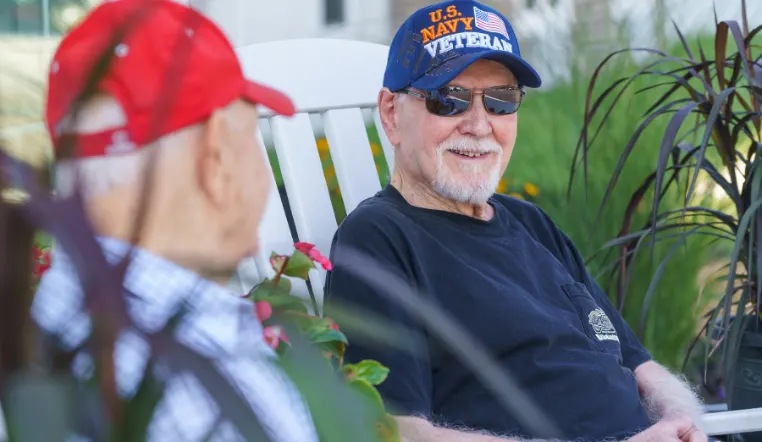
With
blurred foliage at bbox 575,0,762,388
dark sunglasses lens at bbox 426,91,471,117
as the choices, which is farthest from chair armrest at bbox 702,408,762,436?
dark sunglasses lens at bbox 426,91,471,117

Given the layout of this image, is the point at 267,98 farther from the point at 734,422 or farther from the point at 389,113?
the point at 734,422

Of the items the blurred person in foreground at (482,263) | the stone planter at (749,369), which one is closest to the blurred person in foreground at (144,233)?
the blurred person in foreground at (482,263)

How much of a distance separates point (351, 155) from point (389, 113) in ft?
0.57

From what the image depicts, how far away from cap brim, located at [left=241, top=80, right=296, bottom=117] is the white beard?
1.29 metres

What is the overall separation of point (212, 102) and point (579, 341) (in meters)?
1.47

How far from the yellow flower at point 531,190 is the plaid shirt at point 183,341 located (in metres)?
2.86

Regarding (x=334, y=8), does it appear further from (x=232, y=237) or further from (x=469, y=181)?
(x=232, y=237)

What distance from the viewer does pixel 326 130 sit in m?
2.26

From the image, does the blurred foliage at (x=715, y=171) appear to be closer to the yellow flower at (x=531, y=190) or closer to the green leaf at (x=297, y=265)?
the yellow flower at (x=531, y=190)

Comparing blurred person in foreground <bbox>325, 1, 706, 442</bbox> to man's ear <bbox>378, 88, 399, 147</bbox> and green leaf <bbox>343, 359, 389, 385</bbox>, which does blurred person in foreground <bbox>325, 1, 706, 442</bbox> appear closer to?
man's ear <bbox>378, 88, 399, 147</bbox>

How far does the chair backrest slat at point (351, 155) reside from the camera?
7.37 feet

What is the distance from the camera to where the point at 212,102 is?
547mm

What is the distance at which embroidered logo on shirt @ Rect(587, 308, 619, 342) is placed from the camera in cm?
198

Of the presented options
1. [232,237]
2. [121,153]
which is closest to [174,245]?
[232,237]
